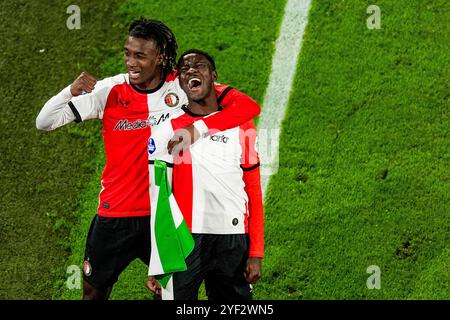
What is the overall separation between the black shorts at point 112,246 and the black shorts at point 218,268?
0.51 metres

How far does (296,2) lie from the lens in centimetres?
870

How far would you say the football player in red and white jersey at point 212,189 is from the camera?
570 cm

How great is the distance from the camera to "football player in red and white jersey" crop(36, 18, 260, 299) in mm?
5992

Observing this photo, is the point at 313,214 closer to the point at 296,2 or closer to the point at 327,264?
the point at 327,264

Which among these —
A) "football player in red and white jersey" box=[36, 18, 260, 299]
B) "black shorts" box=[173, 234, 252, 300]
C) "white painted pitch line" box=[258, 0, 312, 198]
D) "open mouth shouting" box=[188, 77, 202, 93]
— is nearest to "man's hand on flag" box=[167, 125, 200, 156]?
"open mouth shouting" box=[188, 77, 202, 93]

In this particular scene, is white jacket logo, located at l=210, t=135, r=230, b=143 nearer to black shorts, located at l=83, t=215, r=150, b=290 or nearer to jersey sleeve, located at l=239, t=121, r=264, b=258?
jersey sleeve, located at l=239, t=121, r=264, b=258

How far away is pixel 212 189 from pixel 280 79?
9.17ft

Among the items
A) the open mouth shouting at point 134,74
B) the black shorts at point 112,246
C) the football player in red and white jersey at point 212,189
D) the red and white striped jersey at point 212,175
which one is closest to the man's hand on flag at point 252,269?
the football player in red and white jersey at point 212,189

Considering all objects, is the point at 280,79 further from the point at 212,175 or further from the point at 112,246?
the point at 212,175

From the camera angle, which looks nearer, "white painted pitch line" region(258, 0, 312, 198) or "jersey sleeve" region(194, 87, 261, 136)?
"jersey sleeve" region(194, 87, 261, 136)

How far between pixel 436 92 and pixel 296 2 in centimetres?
145

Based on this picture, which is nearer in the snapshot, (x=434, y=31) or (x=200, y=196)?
(x=200, y=196)

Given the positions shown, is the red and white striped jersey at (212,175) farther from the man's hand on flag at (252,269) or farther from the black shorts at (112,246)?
the black shorts at (112,246)
